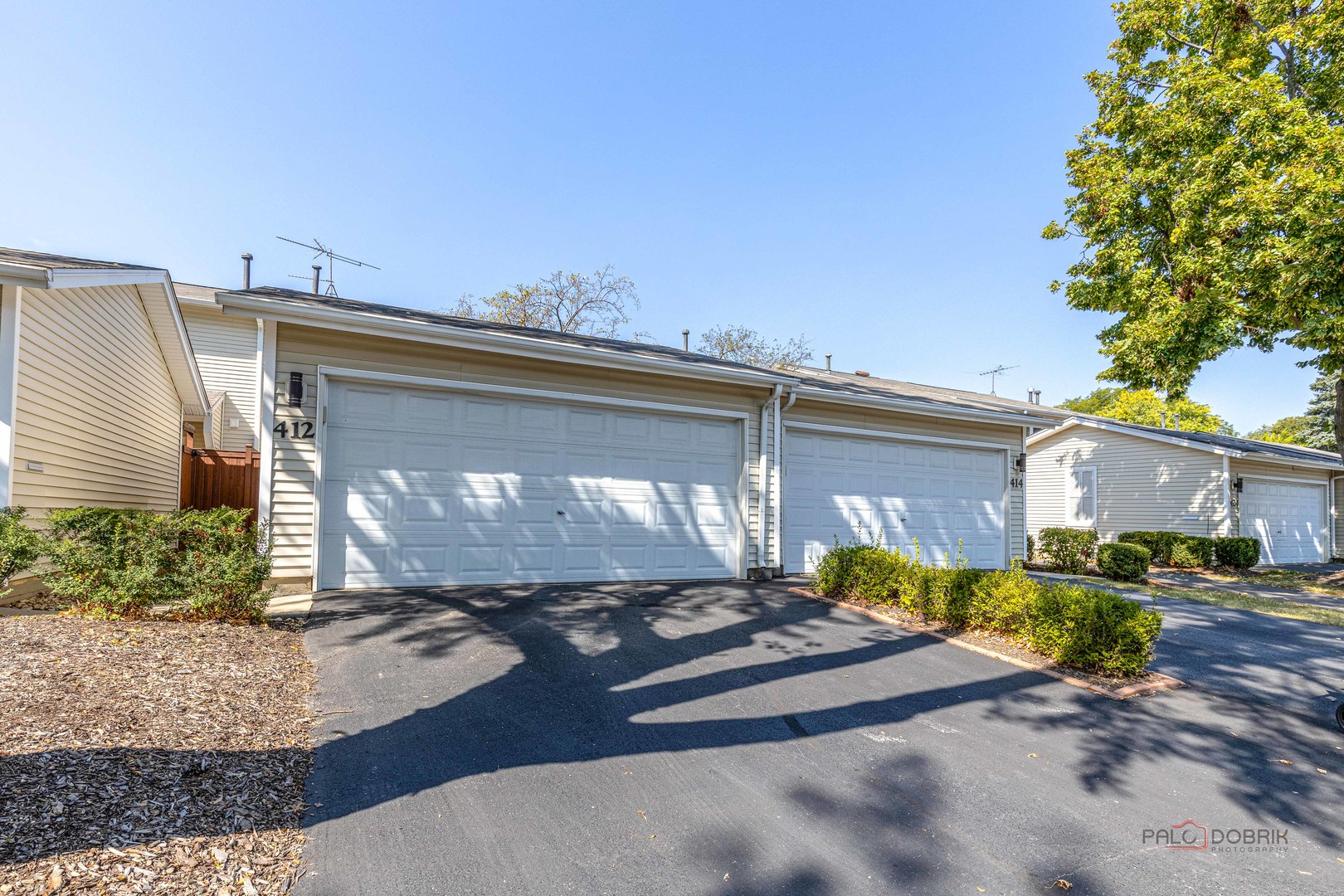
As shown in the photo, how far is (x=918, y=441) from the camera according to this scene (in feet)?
32.2

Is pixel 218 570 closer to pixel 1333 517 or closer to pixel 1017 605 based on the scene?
pixel 1017 605

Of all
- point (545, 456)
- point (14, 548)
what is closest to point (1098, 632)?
point (545, 456)

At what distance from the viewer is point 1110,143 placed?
523 inches

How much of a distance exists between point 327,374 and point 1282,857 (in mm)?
7620

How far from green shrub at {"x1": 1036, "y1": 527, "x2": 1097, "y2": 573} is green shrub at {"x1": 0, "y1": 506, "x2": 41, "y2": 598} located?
15.4m

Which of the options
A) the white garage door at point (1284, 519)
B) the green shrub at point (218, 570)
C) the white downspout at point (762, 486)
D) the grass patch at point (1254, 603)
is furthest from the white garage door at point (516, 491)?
the white garage door at point (1284, 519)

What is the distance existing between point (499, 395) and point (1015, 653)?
5.76 m

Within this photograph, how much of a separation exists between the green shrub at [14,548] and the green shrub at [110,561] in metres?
0.09

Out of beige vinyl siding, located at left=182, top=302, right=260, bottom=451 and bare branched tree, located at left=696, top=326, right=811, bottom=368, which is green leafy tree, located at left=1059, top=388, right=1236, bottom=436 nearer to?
bare branched tree, located at left=696, top=326, right=811, bottom=368

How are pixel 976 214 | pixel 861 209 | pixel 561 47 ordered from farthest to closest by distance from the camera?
pixel 861 209
pixel 976 214
pixel 561 47

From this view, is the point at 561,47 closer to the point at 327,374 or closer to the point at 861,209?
the point at 861,209

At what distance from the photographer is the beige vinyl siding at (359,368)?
20.3 ft

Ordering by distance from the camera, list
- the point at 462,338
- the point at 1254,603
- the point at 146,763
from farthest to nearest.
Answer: the point at 1254,603 → the point at 462,338 → the point at 146,763

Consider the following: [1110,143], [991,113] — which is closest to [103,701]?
[991,113]
